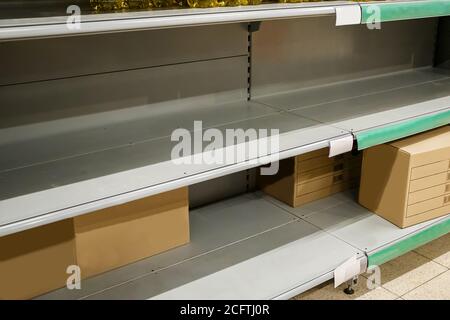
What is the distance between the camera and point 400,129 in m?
1.92

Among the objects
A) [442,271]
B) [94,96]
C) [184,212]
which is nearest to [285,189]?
[184,212]

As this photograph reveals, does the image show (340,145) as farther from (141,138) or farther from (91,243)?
(91,243)

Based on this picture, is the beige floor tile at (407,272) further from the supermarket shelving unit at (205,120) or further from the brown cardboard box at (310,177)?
the brown cardboard box at (310,177)

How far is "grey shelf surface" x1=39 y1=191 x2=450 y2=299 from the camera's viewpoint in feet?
5.47

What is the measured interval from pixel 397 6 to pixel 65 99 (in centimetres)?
117

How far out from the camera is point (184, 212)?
1.83 meters

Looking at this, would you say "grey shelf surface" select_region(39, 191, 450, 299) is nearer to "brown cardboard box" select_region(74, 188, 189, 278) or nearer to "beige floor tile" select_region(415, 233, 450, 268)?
"brown cardboard box" select_region(74, 188, 189, 278)

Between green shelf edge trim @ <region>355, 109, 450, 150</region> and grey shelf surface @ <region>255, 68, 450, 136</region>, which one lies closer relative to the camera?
green shelf edge trim @ <region>355, 109, 450, 150</region>

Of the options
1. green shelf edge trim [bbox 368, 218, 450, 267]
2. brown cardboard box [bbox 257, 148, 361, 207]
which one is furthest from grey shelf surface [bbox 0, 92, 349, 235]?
green shelf edge trim [bbox 368, 218, 450, 267]

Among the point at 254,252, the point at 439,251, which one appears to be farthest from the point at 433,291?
the point at 254,252

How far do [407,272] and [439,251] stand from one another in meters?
0.28

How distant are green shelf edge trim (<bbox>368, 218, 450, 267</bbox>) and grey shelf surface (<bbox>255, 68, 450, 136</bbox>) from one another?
0.48 meters

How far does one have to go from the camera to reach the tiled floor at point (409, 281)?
6.73 ft
